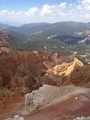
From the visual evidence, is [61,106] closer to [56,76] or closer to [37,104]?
[37,104]

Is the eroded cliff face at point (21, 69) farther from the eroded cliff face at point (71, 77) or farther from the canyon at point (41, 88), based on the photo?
the eroded cliff face at point (71, 77)

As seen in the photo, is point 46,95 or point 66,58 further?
point 66,58

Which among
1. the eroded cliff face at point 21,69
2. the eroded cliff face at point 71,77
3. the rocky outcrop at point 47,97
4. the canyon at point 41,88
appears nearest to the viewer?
the canyon at point 41,88

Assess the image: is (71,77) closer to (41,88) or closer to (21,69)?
(21,69)

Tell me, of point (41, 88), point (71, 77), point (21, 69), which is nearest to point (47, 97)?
point (41, 88)

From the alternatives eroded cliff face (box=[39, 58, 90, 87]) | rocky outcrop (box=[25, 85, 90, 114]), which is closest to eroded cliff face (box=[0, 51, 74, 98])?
eroded cliff face (box=[39, 58, 90, 87])

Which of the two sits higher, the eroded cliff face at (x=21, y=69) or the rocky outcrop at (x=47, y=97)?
the rocky outcrop at (x=47, y=97)

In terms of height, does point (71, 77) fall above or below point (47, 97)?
below

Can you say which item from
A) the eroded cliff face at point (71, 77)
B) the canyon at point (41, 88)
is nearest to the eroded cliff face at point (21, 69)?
the canyon at point (41, 88)

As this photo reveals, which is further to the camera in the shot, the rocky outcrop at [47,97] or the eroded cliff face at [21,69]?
the eroded cliff face at [21,69]

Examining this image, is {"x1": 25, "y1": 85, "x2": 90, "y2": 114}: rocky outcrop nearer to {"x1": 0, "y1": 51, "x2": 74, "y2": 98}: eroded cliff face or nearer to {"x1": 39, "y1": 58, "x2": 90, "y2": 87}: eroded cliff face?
{"x1": 0, "y1": 51, "x2": 74, "y2": 98}: eroded cliff face

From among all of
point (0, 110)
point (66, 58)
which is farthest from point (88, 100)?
point (66, 58)
